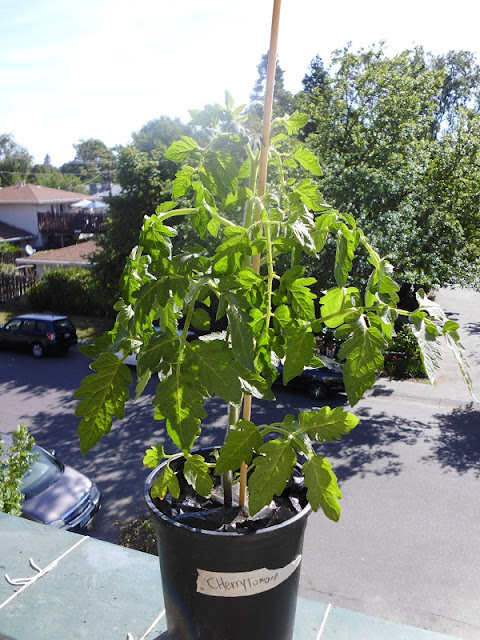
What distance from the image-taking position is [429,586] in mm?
6117

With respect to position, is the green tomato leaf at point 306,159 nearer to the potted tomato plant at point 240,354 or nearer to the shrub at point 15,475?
the potted tomato plant at point 240,354

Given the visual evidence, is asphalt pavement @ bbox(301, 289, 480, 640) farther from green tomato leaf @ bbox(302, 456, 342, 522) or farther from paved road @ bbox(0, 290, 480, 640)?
green tomato leaf @ bbox(302, 456, 342, 522)

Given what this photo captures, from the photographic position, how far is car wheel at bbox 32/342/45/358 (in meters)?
15.0

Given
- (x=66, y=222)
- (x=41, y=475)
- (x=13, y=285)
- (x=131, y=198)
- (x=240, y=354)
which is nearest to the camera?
(x=240, y=354)

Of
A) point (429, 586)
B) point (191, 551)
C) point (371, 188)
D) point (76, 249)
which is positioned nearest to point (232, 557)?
point (191, 551)

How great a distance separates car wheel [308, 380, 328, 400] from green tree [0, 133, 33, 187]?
51.4m

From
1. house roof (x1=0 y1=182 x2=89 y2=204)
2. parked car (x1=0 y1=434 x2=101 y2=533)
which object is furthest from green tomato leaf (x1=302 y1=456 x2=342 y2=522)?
house roof (x1=0 y1=182 x2=89 y2=204)

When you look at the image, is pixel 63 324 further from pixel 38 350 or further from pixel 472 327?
pixel 472 327

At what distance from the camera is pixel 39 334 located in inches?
586

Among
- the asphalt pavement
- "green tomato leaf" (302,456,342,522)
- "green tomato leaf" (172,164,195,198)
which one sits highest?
"green tomato leaf" (172,164,195,198)

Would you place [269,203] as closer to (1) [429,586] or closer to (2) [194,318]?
(2) [194,318]

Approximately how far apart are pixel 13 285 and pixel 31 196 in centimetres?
1333

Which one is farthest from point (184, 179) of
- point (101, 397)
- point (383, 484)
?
point (383, 484)

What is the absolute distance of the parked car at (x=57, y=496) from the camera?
21.5 ft
